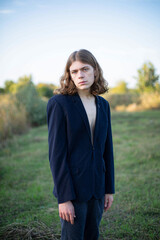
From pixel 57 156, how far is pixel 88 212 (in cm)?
62

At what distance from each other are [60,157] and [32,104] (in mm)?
11896

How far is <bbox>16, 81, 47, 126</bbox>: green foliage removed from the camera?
12102 mm

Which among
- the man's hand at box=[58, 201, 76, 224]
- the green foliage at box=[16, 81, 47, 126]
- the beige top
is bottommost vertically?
the man's hand at box=[58, 201, 76, 224]

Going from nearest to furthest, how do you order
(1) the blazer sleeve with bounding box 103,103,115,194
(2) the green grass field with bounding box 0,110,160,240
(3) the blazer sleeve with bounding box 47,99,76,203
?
1. (3) the blazer sleeve with bounding box 47,99,76,203
2. (1) the blazer sleeve with bounding box 103,103,115,194
3. (2) the green grass field with bounding box 0,110,160,240

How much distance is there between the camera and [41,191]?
3.74 meters

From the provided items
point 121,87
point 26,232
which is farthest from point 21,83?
point 121,87

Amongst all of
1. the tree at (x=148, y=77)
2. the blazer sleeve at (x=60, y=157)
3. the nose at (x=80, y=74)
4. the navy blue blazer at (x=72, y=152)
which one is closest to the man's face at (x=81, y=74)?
the nose at (x=80, y=74)

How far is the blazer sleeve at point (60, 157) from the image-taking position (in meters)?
1.31

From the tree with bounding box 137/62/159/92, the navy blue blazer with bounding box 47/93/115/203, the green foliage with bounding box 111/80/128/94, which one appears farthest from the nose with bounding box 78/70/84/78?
the green foliage with bounding box 111/80/128/94

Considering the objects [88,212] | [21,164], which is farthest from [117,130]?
[88,212]

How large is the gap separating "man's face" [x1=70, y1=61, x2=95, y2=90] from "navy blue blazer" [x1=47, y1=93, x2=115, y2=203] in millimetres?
111

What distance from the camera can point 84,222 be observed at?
144 cm

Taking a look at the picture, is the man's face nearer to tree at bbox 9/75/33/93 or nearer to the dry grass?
the dry grass

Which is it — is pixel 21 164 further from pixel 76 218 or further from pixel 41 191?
pixel 76 218
